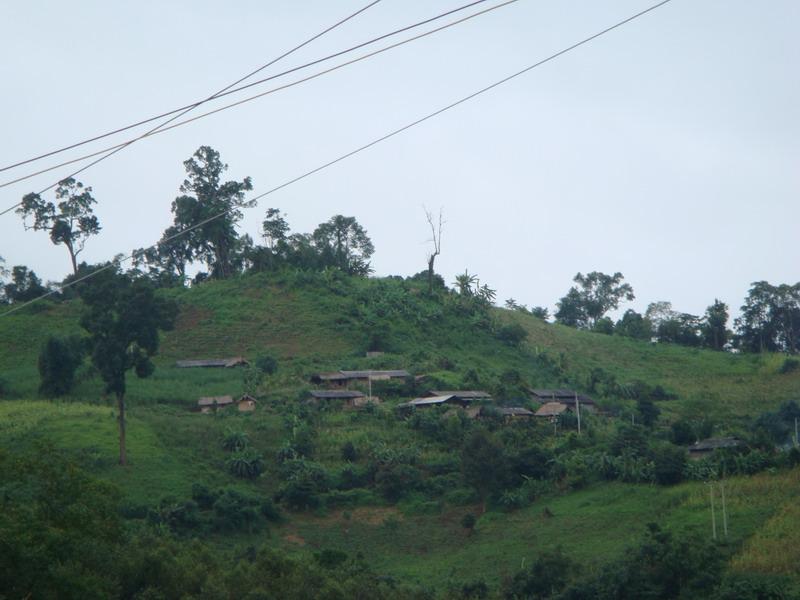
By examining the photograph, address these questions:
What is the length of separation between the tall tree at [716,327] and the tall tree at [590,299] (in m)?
12.9

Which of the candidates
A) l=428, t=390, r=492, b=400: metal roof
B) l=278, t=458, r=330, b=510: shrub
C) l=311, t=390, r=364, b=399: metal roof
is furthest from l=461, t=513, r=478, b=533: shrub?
l=311, t=390, r=364, b=399: metal roof

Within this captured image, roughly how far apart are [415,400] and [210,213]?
24835 mm

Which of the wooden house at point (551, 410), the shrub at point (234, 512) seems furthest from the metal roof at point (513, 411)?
the shrub at point (234, 512)

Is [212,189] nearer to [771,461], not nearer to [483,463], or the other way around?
[483,463]

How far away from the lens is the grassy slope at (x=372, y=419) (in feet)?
102

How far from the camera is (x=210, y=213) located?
218ft

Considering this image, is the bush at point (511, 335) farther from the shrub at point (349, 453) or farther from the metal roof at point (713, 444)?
the metal roof at point (713, 444)

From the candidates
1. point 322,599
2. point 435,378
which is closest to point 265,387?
point 435,378

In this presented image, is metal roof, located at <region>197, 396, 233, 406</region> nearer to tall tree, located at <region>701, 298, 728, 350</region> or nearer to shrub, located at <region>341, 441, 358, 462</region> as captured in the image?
shrub, located at <region>341, 441, 358, 462</region>

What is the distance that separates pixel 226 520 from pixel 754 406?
3002 cm

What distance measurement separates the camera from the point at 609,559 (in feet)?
90.8

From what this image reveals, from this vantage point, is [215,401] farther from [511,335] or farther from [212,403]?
[511,335]

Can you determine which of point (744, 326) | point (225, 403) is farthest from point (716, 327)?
point (225, 403)

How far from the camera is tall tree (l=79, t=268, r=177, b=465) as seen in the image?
1542 inches
